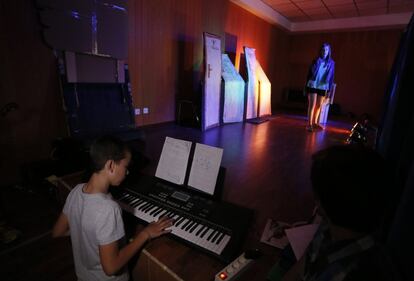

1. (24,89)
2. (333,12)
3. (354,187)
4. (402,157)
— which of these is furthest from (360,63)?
(354,187)

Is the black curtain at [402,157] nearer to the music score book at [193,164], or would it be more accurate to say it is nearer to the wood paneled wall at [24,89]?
the music score book at [193,164]

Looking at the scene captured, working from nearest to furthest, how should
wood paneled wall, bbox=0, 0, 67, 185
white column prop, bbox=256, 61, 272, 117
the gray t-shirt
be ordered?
the gray t-shirt → wood paneled wall, bbox=0, 0, 67, 185 → white column prop, bbox=256, 61, 272, 117

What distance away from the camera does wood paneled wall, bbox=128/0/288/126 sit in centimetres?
399

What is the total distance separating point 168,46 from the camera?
4520mm

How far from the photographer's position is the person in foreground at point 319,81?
4832 mm

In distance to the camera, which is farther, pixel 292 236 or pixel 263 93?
pixel 263 93

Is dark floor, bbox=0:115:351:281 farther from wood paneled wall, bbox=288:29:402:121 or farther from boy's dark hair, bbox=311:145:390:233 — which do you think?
wood paneled wall, bbox=288:29:402:121

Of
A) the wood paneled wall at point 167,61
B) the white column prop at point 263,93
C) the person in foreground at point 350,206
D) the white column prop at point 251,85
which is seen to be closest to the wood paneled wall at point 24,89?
the wood paneled wall at point 167,61

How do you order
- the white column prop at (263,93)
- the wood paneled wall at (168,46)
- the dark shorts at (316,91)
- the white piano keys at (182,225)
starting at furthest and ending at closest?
the white column prop at (263,93)
the dark shorts at (316,91)
the wood paneled wall at (168,46)
the white piano keys at (182,225)

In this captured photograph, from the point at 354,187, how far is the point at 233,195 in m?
1.57

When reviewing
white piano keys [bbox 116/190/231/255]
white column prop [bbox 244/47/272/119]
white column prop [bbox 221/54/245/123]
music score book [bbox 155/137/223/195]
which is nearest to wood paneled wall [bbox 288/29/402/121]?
white column prop [bbox 244/47/272/119]

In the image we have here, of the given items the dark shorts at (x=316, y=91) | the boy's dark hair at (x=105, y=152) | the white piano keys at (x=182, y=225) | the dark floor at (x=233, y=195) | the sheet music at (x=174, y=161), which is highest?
the dark shorts at (x=316, y=91)

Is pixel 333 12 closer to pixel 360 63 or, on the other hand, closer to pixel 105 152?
pixel 360 63

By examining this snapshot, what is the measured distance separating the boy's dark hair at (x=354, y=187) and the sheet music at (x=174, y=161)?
758mm
